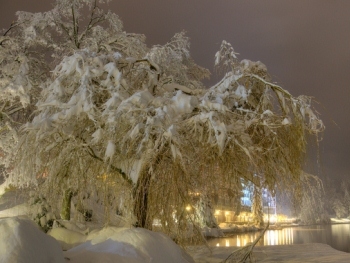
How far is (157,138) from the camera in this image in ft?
25.4

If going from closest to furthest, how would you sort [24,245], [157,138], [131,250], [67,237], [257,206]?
[24,245], [131,250], [157,138], [257,206], [67,237]

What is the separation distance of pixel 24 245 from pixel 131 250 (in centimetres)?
157

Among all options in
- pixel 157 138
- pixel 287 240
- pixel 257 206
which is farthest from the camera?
pixel 287 240

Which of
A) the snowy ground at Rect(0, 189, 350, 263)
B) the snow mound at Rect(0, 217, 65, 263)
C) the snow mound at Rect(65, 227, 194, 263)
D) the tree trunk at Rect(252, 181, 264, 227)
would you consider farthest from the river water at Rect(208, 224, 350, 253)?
the snow mound at Rect(0, 217, 65, 263)

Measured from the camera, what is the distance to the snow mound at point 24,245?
4.66 metres

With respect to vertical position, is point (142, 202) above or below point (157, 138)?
below

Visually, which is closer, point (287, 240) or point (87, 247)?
point (87, 247)

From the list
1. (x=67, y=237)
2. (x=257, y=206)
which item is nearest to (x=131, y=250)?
(x=257, y=206)

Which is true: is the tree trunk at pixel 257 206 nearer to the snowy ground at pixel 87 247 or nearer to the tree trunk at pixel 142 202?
the tree trunk at pixel 142 202

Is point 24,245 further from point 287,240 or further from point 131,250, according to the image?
point 287,240

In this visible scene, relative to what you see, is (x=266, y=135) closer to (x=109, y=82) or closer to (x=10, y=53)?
(x=109, y=82)

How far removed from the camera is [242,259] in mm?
9602

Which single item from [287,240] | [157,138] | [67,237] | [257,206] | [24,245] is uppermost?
[157,138]

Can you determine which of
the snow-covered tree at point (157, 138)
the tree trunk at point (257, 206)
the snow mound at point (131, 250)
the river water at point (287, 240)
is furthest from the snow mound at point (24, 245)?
the river water at point (287, 240)
